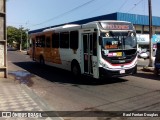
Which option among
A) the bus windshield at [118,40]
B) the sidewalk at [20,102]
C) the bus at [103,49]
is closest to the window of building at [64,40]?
the bus at [103,49]

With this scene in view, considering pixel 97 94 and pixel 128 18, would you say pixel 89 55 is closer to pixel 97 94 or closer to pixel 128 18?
pixel 97 94

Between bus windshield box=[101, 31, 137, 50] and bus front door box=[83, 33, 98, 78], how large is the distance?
2.06 feet

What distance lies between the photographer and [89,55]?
15039mm

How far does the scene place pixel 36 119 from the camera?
7855 mm

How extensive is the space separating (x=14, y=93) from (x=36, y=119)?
4.11 meters

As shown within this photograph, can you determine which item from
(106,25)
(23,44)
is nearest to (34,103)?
(106,25)

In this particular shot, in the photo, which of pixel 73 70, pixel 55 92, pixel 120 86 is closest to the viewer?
pixel 55 92

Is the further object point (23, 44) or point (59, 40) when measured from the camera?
point (23, 44)

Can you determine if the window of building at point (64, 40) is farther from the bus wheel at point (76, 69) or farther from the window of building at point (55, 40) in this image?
the bus wheel at point (76, 69)

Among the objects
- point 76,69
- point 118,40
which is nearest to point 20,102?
point 118,40

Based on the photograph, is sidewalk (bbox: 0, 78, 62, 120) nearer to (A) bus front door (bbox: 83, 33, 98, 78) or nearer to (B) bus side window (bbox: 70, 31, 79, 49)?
(A) bus front door (bbox: 83, 33, 98, 78)

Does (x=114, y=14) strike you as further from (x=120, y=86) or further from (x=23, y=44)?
(x=23, y=44)

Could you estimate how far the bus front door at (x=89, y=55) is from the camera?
14.5 metres

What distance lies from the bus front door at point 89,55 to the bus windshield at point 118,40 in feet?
2.06
